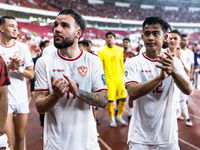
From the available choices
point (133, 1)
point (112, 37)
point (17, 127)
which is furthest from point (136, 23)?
point (17, 127)

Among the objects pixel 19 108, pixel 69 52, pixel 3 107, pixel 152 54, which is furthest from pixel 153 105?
pixel 19 108

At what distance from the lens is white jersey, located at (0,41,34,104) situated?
2908mm

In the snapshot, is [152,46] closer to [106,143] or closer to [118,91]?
[106,143]

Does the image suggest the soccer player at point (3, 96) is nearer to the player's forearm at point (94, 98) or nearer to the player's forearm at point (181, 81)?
the player's forearm at point (94, 98)

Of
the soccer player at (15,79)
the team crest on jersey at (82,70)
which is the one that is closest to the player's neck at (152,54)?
the team crest on jersey at (82,70)

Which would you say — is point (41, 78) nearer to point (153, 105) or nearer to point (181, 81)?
point (153, 105)

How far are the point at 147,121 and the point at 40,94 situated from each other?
3.90 ft

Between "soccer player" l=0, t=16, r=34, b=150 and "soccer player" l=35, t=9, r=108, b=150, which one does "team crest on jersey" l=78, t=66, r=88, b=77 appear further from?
"soccer player" l=0, t=16, r=34, b=150

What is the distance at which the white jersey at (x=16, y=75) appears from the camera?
9.54ft

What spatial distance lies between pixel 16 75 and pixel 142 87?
2066 mm

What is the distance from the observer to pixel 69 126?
1761 millimetres

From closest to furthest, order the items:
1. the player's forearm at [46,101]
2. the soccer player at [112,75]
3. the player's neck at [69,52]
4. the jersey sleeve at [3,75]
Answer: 1. the jersey sleeve at [3,75]
2. the player's forearm at [46,101]
3. the player's neck at [69,52]
4. the soccer player at [112,75]

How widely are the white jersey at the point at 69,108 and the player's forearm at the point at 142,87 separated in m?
0.35

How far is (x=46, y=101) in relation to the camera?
1587mm
